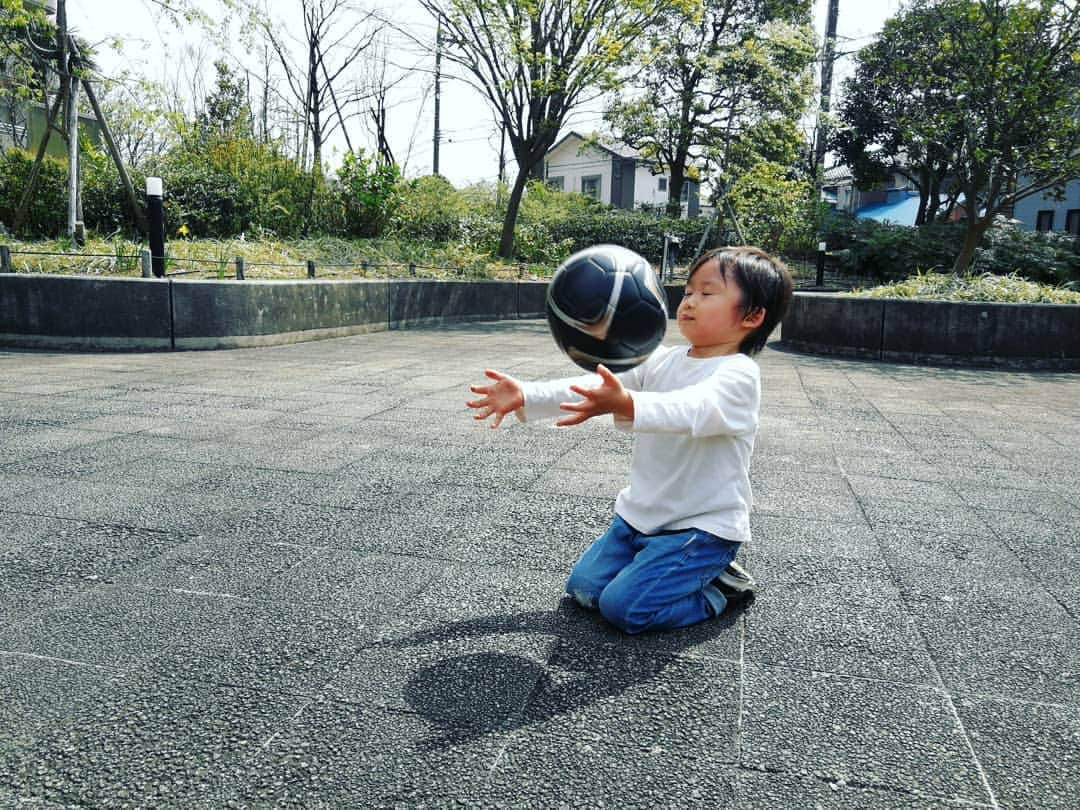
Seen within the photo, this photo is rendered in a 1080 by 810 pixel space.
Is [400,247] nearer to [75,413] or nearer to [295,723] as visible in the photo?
[75,413]

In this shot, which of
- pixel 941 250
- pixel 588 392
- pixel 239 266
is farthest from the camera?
pixel 941 250

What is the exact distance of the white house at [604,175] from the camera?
49156mm

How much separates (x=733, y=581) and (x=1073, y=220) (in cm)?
3632

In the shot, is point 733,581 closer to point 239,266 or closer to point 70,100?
point 239,266

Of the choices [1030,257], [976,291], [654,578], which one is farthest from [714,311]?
[1030,257]

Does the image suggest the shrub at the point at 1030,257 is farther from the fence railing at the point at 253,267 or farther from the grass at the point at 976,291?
the grass at the point at 976,291

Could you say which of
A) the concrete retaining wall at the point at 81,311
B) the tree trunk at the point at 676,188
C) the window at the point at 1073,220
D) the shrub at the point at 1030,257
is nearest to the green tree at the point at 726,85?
the tree trunk at the point at 676,188

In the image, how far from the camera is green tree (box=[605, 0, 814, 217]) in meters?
26.0

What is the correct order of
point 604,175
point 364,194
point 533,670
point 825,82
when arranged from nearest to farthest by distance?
point 533,670, point 364,194, point 825,82, point 604,175

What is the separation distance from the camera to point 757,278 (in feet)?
8.71

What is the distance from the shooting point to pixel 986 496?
4.55 metres

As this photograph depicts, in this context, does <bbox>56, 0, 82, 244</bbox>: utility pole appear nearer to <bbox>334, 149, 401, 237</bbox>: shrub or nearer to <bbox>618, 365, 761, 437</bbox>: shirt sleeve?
<bbox>334, 149, 401, 237</bbox>: shrub

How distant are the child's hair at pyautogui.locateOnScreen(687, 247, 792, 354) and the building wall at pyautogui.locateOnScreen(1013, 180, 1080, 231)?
3296 centimetres

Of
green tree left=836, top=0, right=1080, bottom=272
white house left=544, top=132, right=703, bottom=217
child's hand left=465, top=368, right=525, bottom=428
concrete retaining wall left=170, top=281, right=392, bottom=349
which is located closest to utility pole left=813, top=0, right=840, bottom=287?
green tree left=836, top=0, right=1080, bottom=272
